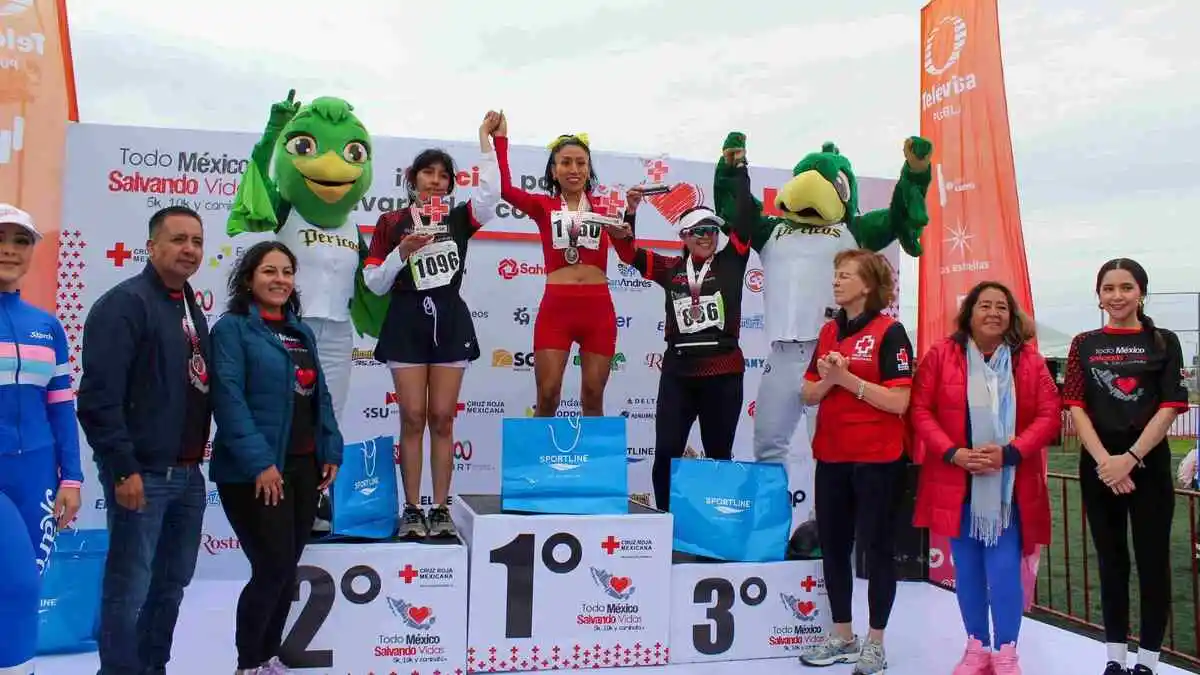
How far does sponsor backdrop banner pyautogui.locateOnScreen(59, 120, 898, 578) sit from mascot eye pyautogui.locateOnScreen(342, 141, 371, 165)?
1.27 metres

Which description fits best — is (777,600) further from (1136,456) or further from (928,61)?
(928,61)

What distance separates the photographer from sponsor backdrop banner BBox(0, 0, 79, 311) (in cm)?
423

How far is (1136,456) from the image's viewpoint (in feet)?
9.64

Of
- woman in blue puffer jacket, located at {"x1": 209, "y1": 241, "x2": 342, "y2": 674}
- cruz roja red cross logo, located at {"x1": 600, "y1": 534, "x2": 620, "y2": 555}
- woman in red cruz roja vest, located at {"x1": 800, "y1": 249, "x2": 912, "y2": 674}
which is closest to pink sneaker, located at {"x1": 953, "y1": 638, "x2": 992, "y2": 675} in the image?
woman in red cruz roja vest, located at {"x1": 800, "y1": 249, "x2": 912, "y2": 674}

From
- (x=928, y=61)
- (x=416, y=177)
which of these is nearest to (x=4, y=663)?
(x=416, y=177)

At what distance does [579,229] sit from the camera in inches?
151

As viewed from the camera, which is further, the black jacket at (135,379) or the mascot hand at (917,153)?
the mascot hand at (917,153)

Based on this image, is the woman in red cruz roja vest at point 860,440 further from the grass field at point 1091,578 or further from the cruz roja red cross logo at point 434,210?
the cruz roja red cross logo at point 434,210

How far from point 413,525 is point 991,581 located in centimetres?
215

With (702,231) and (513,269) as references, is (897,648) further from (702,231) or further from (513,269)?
(513,269)

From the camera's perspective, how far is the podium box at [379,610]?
9.93ft

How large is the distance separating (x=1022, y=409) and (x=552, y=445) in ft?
5.78

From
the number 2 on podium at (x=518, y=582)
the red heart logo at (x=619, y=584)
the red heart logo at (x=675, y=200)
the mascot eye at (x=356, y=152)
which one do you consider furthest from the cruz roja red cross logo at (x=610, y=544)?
the red heart logo at (x=675, y=200)

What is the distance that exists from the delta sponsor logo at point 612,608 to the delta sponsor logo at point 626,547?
0.26ft
